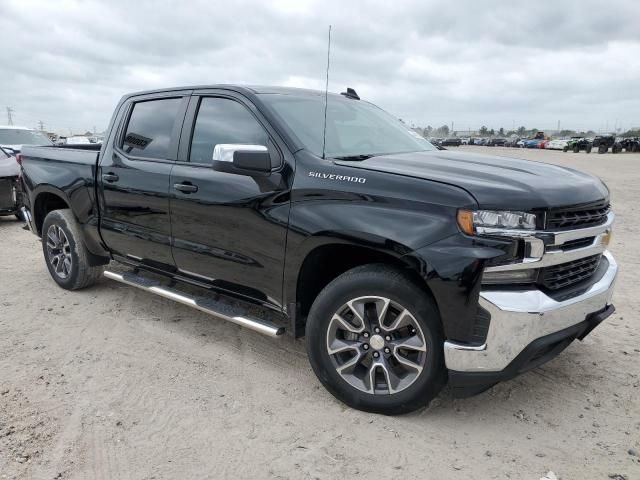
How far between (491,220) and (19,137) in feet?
39.7

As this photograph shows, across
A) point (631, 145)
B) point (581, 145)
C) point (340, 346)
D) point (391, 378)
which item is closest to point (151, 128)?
point (340, 346)

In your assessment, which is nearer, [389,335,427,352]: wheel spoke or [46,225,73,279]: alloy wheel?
[389,335,427,352]: wheel spoke

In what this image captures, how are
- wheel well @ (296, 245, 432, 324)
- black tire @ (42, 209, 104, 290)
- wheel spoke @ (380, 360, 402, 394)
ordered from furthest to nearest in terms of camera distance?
black tire @ (42, 209, 104, 290), wheel well @ (296, 245, 432, 324), wheel spoke @ (380, 360, 402, 394)

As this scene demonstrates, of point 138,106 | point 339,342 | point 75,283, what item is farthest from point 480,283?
point 75,283

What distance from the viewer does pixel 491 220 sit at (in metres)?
2.59

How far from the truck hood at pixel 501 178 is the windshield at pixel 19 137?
35.0ft

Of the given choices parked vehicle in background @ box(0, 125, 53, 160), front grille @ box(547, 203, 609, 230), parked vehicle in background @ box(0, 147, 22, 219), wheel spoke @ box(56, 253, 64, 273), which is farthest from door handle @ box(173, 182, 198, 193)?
parked vehicle in background @ box(0, 125, 53, 160)

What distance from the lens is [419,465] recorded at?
2611mm

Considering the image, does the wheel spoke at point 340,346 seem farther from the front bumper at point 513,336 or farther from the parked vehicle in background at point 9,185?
the parked vehicle in background at point 9,185

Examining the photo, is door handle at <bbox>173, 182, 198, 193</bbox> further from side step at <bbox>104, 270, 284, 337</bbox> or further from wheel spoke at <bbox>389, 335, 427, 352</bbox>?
wheel spoke at <bbox>389, 335, 427, 352</bbox>

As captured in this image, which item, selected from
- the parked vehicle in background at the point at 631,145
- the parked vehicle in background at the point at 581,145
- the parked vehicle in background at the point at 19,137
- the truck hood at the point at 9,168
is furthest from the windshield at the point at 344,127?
the parked vehicle in background at the point at 631,145

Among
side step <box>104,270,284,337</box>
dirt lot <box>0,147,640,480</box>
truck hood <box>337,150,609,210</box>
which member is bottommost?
dirt lot <box>0,147,640,480</box>

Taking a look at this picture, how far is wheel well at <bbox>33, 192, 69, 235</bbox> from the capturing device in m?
5.40

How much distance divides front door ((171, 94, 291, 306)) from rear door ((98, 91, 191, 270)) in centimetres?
15
